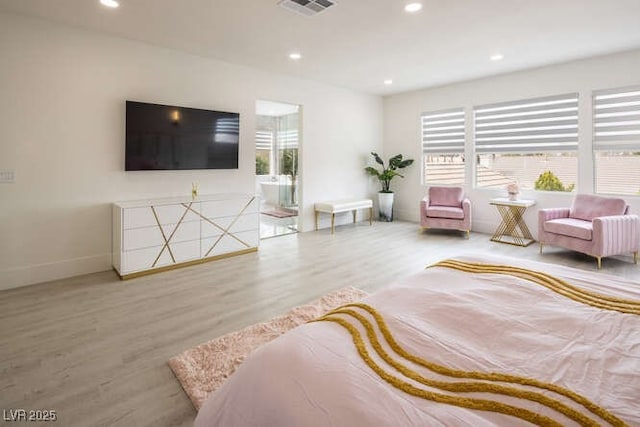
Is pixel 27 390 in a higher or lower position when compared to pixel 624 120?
lower

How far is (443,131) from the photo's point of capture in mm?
6895

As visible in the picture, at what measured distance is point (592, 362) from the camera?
109 cm

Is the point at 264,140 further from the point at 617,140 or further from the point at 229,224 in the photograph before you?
the point at 617,140

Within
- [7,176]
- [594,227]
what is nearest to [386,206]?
[594,227]

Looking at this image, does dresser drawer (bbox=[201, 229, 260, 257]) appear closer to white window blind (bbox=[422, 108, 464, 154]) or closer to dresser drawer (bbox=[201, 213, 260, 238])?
dresser drawer (bbox=[201, 213, 260, 238])

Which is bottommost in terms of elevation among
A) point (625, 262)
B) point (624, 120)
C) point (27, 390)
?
point (27, 390)

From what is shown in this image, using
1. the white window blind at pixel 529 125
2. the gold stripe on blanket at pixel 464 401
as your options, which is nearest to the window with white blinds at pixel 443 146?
the white window blind at pixel 529 125

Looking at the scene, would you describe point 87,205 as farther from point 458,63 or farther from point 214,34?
point 458,63

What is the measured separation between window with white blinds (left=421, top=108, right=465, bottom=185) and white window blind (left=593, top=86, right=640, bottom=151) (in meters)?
2.05

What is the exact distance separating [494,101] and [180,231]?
551 centimetres

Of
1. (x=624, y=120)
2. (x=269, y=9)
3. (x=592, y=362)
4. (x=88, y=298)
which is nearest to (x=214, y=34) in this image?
(x=269, y=9)

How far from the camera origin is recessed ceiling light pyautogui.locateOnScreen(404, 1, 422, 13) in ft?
10.8

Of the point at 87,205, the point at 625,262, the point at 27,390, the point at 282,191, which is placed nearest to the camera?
the point at 27,390

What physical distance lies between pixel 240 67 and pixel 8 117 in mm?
2887
